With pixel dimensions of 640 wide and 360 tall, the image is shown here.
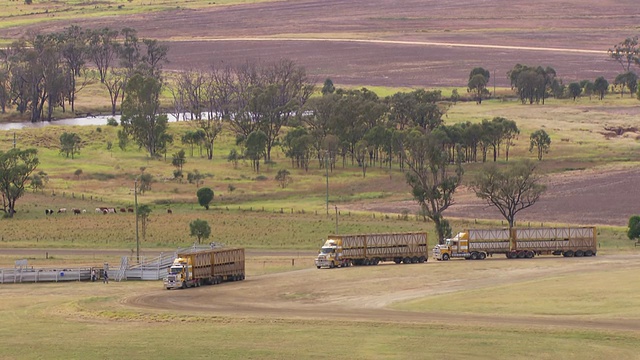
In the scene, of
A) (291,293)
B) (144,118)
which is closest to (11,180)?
(144,118)

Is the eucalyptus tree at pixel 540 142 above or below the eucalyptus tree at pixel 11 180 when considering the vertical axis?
above

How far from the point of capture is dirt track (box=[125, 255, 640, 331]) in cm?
5788

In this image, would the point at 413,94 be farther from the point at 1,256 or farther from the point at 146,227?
the point at 1,256

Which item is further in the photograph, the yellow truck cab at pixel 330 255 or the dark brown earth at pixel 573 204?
the dark brown earth at pixel 573 204

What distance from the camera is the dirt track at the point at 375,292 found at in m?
57.9

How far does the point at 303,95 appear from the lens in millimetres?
197750

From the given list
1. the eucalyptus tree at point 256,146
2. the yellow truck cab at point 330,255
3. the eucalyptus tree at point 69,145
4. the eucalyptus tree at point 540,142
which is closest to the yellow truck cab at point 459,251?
the yellow truck cab at point 330,255

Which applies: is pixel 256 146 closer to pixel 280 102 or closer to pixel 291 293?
pixel 280 102

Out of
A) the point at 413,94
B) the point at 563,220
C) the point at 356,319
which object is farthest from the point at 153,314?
the point at 413,94

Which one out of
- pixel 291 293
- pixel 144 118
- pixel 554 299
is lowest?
pixel 291 293

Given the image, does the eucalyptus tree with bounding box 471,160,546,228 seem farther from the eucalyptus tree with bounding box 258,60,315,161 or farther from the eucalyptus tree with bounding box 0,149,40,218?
the eucalyptus tree with bounding box 258,60,315,161

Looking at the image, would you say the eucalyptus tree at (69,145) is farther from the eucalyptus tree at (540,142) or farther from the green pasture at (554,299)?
the green pasture at (554,299)

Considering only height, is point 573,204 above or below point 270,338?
above

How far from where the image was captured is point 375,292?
68.8 meters
